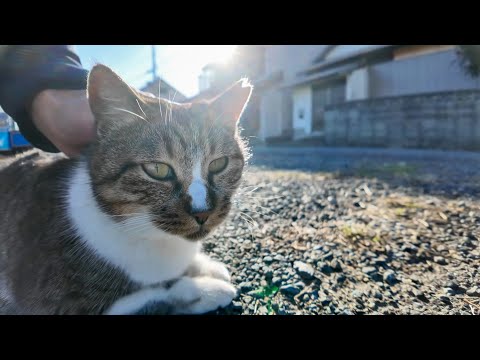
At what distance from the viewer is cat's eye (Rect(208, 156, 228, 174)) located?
106cm

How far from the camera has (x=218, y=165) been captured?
3.57 ft

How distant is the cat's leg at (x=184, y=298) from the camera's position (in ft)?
2.94

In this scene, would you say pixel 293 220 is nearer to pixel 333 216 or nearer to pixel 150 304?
pixel 333 216

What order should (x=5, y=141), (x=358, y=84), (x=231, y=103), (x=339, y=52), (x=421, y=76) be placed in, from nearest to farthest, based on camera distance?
(x=231, y=103) → (x=5, y=141) → (x=421, y=76) → (x=358, y=84) → (x=339, y=52)

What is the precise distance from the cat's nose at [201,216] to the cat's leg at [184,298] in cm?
23

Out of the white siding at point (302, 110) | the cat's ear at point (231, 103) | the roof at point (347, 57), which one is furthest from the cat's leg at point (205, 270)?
the white siding at point (302, 110)

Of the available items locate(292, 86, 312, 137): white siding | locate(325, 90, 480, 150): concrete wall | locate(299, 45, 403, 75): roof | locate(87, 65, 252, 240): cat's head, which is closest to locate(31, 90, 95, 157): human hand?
locate(87, 65, 252, 240): cat's head

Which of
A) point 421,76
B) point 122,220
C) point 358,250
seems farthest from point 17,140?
point 421,76

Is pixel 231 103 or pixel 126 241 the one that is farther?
pixel 231 103

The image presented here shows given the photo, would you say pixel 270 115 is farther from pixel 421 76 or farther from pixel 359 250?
pixel 359 250

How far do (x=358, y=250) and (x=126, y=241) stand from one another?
105 cm

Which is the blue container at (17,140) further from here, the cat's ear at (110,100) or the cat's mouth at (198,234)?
the cat's mouth at (198,234)
